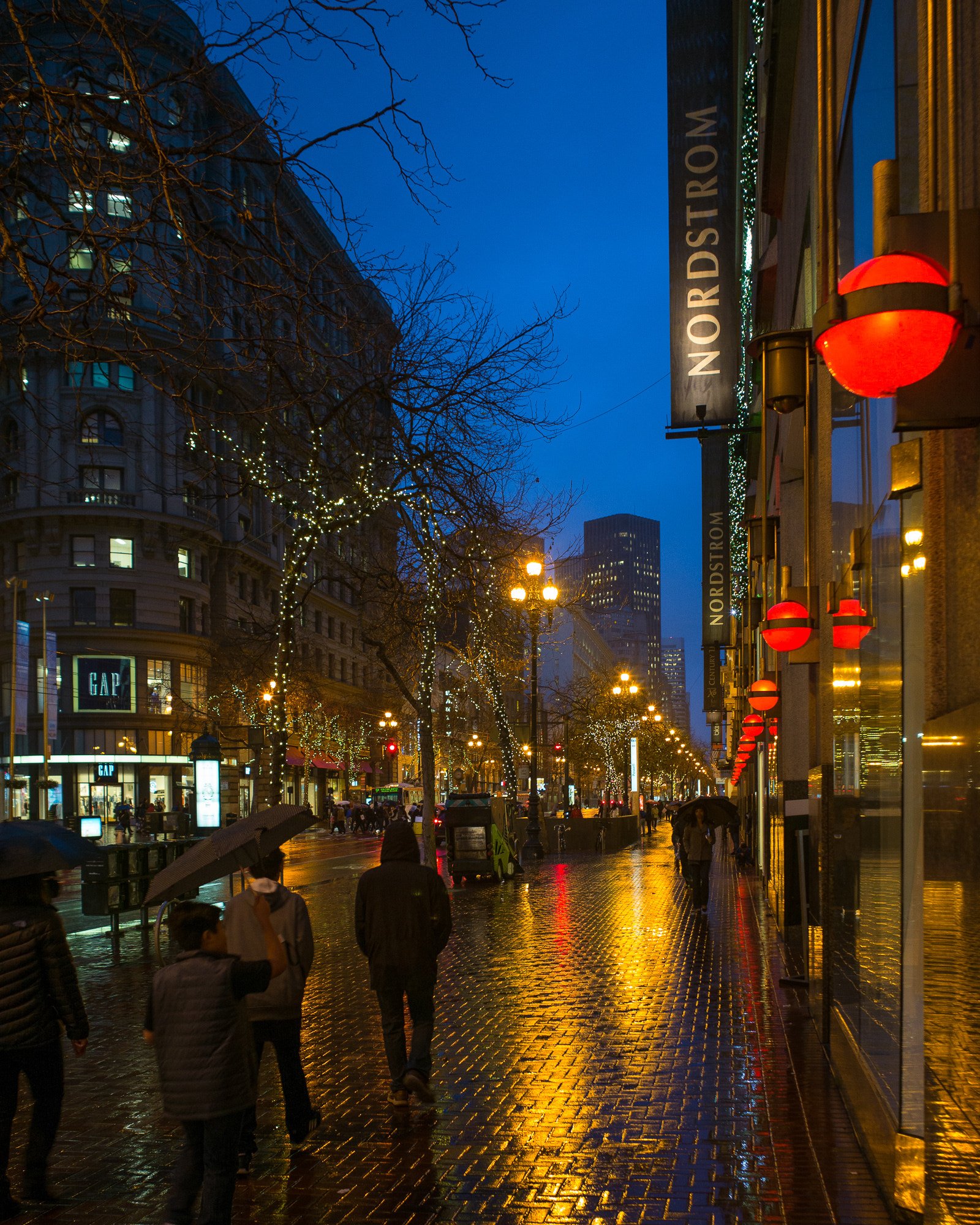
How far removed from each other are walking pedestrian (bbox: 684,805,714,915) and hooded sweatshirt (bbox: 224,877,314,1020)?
1300cm

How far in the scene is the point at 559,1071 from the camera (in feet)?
28.0

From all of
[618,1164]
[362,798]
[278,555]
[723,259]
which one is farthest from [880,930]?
[362,798]

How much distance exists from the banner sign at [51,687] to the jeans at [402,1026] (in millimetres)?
32034

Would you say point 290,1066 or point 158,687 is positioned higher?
point 158,687

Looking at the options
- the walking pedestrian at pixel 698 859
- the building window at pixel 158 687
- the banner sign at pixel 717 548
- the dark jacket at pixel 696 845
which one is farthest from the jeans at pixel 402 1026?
the building window at pixel 158 687

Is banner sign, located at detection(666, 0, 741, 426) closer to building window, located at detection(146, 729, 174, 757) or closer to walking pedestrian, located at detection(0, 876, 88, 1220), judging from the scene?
walking pedestrian, located at detection(0, 876, 88, 1220)

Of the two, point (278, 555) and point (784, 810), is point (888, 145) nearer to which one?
point (784, 810)

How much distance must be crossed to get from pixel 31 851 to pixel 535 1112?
12.1 ft

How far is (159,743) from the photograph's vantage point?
59531 mm

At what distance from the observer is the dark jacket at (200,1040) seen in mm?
4863

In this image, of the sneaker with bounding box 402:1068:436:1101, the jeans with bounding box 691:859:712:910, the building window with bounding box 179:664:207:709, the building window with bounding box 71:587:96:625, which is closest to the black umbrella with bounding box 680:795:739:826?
the jeans with bounding box 691:859:712:910

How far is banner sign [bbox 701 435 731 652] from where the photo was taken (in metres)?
41.2

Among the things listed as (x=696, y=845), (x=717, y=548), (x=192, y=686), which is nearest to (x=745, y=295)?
(x=717, y=548)

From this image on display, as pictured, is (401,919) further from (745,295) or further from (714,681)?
(714,681)
